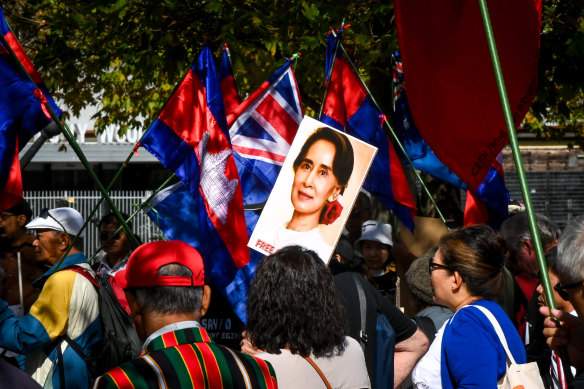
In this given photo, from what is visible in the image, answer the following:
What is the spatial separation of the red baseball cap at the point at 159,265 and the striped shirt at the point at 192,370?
28cm

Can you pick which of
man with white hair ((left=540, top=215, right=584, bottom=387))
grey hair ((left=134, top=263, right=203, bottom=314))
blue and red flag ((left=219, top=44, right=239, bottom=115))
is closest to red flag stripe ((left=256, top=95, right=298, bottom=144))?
blue and red flag ((left=219, top=44, right=239, bottom=115))

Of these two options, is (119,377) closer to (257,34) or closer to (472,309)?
(472,309)

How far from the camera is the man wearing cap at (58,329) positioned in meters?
4.54

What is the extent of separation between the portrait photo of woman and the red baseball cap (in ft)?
6.78

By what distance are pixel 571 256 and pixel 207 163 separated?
3.01 m

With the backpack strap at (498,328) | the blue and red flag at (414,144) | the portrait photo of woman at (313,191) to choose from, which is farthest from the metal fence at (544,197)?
the backpack strap at (498,328)

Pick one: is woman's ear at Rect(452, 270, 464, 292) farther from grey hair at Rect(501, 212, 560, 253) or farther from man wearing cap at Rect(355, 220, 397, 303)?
man wearing cap at Rect(355, 220, 397, 303)

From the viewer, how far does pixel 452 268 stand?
11.8ft

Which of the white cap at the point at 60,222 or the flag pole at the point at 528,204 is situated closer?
the flag pole at the point at 528,204

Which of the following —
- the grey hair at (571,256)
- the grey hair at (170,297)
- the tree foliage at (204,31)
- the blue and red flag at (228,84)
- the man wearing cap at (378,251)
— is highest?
the tree foliage at (204,31)

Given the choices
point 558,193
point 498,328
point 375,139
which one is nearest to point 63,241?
point 375,139

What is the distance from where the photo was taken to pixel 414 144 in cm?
780

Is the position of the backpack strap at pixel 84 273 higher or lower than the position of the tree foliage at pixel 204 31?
lower

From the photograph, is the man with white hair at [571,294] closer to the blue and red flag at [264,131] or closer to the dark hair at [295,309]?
the dark hair at [295,309]
